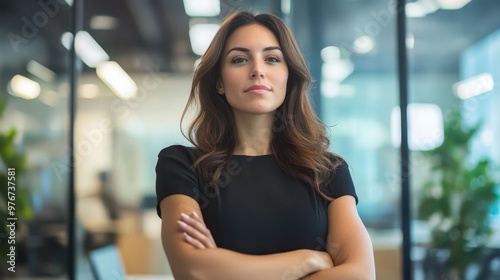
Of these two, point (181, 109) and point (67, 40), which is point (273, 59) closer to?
point (181, 109)

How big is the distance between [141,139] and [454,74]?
250 centimetres

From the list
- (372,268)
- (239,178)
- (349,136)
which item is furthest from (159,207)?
(349,136)

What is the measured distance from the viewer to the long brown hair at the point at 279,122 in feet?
4.86

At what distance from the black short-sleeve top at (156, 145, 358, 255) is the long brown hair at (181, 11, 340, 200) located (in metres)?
0.03

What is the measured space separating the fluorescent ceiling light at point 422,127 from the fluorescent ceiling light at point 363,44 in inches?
20.0

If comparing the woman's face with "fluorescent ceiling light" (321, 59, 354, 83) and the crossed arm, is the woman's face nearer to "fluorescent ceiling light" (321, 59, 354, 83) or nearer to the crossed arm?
the crossed arm

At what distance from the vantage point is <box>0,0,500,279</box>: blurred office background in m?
4.09

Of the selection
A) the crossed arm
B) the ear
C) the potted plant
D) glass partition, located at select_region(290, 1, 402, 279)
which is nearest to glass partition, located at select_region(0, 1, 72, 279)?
glass partition, located at select_region(290, 1, 402, 279)

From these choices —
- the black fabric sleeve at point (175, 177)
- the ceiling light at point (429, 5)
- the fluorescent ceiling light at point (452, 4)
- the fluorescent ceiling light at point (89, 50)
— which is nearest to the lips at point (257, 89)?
the black fabric sleeve at point (175, 177)

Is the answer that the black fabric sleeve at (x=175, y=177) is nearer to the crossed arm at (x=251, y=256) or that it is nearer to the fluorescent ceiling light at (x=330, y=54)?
the crossed arm at (x=251, y=256)

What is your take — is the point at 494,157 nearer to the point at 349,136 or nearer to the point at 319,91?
the point at 349,136

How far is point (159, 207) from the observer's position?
1.45 metres

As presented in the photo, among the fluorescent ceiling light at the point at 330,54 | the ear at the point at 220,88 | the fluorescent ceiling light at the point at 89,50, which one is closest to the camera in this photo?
the ear at the point at 220,88

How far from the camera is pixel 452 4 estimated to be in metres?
4.19
